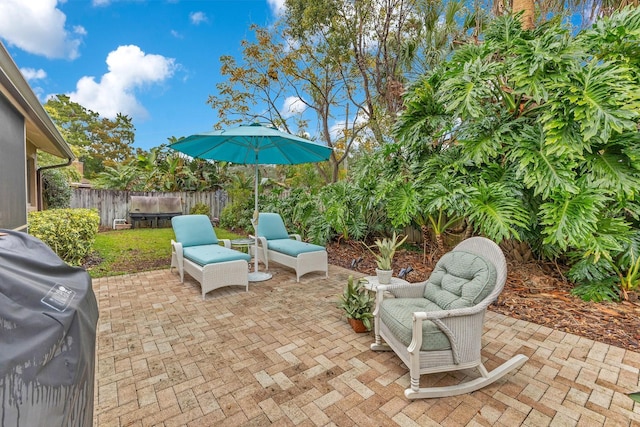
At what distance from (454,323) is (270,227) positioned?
462 cm

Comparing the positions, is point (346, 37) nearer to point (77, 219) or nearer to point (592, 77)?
point (592, 77)

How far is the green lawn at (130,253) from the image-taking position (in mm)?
5945

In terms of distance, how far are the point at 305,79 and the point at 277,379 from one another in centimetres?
1060

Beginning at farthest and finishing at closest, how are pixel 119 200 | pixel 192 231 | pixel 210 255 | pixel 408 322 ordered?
1. pixel 119 200
2. pixel 192 231
3. pixel 210 255
4. pixel 408 322

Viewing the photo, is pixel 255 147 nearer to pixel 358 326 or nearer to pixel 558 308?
pixel 358 326

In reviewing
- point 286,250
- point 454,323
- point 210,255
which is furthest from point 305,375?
point 286,250

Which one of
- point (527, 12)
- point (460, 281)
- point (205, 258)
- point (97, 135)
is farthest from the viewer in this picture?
point (97, 135)

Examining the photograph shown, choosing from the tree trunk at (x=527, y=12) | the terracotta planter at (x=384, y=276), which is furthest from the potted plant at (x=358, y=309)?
the tree trunk at (x=527, y=12)

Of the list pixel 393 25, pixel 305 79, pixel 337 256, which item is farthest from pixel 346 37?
pixel 337 256

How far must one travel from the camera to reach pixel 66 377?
1.12m

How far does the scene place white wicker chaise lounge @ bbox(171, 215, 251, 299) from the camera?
14.6ft

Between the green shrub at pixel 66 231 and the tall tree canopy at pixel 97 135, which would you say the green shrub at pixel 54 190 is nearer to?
the green shrub at pixel 66 231

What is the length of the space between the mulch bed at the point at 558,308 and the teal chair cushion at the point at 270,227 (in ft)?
9.33

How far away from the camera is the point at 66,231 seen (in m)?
5.55
